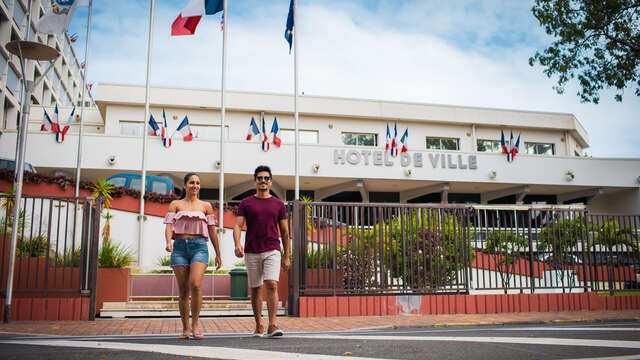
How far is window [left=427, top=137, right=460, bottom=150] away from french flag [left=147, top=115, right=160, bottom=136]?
16242 mm

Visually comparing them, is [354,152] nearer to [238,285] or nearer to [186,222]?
[238,285]

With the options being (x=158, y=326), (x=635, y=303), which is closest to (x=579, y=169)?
(x=635, y=303)

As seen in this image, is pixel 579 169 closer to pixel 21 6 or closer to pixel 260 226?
pixel 260 226

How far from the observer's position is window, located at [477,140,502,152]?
3400 centimetres

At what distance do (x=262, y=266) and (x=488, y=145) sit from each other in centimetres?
3058

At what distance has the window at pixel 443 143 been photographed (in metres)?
33.3

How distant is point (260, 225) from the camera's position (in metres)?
5.84

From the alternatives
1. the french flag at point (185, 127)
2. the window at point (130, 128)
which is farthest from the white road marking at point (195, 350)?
the window at point (130, 128)

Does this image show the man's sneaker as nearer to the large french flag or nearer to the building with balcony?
the large french flag

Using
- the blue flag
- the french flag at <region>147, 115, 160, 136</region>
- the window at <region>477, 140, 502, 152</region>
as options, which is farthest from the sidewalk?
the window at <region>477, 140, 502, 152</region>

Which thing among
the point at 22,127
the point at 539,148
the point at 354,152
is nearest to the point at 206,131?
the point at 354,152

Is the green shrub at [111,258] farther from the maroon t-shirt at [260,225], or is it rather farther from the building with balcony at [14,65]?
the building with balcony at [14,65]

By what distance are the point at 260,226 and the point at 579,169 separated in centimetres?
2944

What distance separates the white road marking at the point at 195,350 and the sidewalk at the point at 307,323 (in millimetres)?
1058
